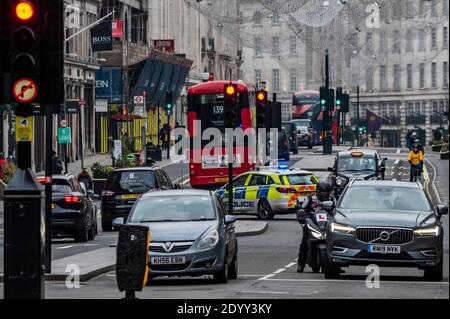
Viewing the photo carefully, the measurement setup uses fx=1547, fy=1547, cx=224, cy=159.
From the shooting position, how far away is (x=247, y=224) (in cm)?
4106

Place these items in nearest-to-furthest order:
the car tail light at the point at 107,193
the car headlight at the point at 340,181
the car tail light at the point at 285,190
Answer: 1. the car tail light at the point at 107,193
2. the car tail light at the point at 285,190
3. the car headlight at the point at 340,181

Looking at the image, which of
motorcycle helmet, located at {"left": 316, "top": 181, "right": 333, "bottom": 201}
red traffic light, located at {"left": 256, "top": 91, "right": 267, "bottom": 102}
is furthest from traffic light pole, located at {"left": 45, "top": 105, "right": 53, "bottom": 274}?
red traffic light, located at {"left": 256, "top": 91, "right": 267, "bottom": 102}

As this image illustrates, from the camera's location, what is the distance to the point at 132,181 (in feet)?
131

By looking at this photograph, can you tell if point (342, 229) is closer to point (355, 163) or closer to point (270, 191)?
point (270, 191)

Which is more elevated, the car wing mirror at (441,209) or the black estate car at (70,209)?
the car wing mirror at (441,209)

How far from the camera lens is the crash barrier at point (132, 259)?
1545 cm

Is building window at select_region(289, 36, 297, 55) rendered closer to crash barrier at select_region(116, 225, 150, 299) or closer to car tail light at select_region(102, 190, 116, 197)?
car tail light at select_region(102, 190, 116, 197)

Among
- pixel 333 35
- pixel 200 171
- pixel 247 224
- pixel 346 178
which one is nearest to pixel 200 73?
pixel 333 35

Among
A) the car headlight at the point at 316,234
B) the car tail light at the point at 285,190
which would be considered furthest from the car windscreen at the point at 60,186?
the car headlight at the point at 316,234

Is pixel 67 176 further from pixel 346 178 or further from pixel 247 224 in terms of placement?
pixel 346 178

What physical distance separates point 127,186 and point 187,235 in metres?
17.9

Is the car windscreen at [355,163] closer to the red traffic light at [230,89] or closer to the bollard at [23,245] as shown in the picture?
the red traffic light at [230,89]

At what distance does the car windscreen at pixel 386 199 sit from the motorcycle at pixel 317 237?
4.14 ft

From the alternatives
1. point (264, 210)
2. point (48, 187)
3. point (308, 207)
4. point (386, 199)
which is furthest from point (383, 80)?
point (386, 199)
